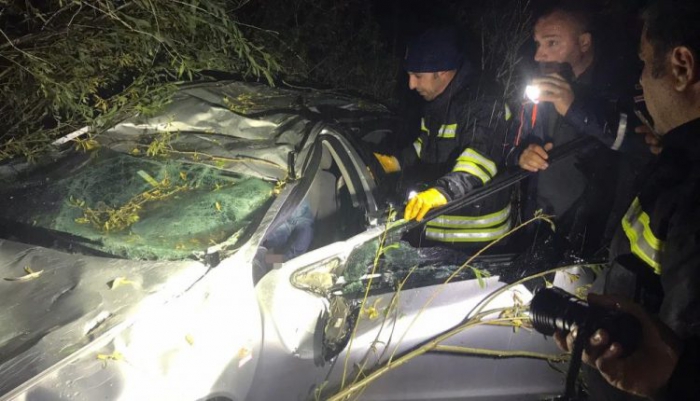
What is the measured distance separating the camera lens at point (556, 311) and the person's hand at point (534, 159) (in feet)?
4.05

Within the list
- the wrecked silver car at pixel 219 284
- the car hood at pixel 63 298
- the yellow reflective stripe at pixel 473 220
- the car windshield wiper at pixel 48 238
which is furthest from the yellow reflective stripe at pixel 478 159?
the car windshield wiper at pixel 48 238

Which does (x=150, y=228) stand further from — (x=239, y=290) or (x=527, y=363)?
(x=527, y=363)

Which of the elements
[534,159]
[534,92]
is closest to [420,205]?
[534,159]

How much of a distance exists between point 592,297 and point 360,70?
7.87 meters

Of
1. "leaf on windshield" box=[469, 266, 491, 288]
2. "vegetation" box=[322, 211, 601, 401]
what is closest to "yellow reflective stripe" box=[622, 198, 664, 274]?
"vegetation" box=[322, 211, 601, 401]

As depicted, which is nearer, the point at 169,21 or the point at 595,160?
the point at 595,160

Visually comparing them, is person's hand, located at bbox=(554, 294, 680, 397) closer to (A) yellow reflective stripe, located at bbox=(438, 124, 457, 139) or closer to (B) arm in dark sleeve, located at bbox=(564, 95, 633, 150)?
(B) arm in dark sleeve, located at bbox=(564, 95, 633, 150)

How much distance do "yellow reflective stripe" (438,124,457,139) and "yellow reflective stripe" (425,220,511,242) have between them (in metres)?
0.62

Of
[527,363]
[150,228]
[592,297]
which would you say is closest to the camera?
[592,297]

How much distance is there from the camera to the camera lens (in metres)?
1.32

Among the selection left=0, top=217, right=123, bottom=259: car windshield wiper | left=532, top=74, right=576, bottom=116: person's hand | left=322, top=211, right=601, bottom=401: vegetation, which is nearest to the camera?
left=0, top=217, right=123, bottom=259: car windshield wiper

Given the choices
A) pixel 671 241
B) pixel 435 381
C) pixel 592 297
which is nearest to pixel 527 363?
pixel 435 381

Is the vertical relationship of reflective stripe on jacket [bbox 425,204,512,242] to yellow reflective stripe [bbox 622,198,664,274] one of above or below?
below

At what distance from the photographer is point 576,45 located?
2770 mm
